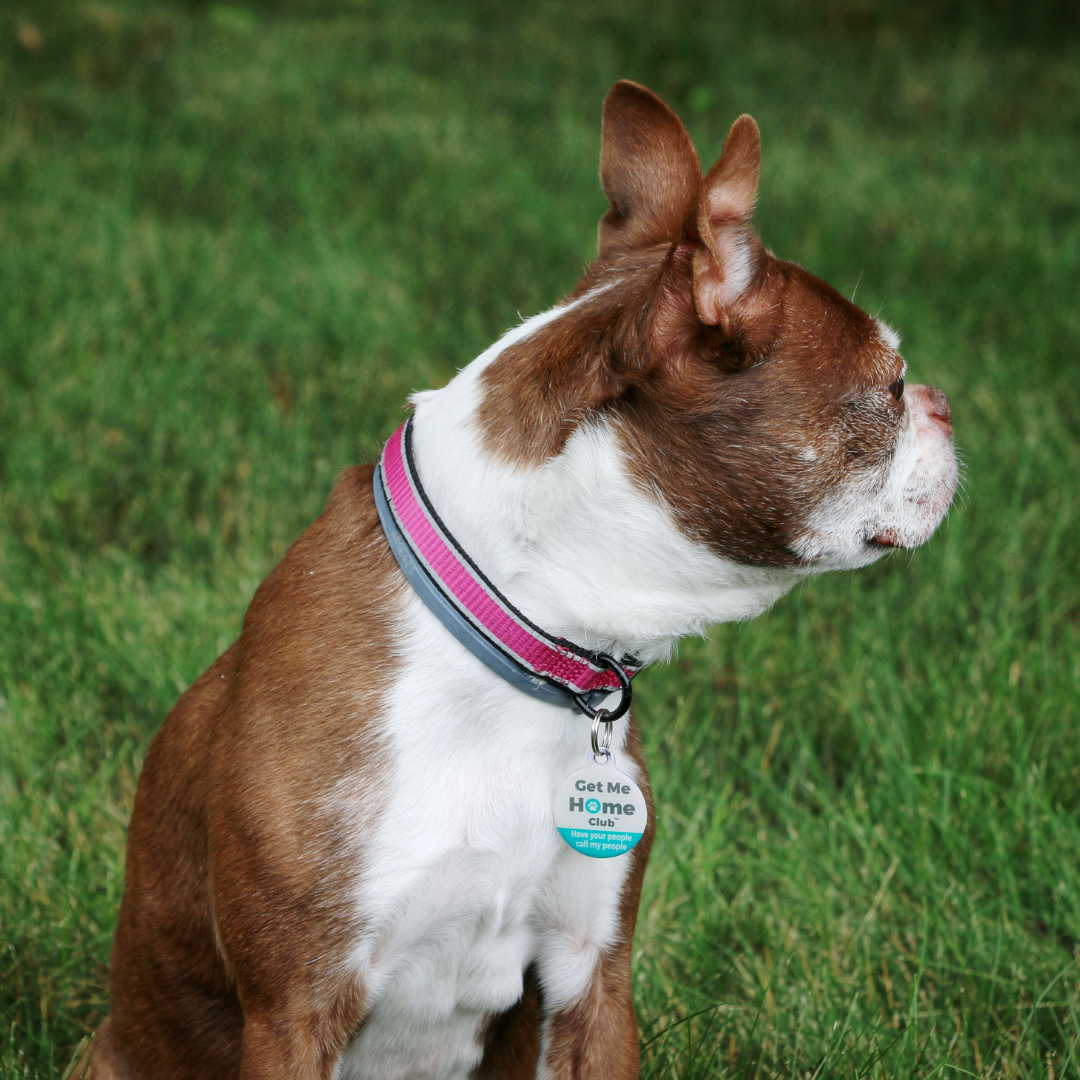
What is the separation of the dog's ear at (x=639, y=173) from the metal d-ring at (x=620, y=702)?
751mm

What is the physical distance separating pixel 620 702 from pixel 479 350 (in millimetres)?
3322

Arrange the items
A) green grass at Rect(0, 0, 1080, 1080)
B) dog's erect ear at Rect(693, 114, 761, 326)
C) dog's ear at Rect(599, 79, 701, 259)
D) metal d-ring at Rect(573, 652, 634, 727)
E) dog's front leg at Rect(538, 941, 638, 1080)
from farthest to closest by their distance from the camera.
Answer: green grass at Rect(0, 0, 1080, 1080)
dog's ear at Rect(599, 79, 701, 259)
dog's front leg at Rect(538, 941, 638, 1080)
metal d-ring at Rect(573, 652, 634, 727)
dog's erect ear at Rect(693, 114, 761, 326)

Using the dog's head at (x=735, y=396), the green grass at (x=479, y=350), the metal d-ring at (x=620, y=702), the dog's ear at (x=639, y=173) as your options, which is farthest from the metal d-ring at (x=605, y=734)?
the dog's ear at (x=639, y=173)

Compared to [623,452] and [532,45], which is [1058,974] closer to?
[623,452]

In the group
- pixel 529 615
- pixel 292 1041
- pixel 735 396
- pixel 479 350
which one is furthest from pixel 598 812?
pixel 479 350

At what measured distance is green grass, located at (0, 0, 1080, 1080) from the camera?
2672 millimetres

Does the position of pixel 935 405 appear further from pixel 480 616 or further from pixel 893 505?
pixel 480 616

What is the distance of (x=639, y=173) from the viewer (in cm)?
232

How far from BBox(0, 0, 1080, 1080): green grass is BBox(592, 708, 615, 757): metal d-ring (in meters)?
0.67

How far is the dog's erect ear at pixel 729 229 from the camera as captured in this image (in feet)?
6.00

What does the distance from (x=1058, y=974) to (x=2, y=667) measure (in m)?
2.51

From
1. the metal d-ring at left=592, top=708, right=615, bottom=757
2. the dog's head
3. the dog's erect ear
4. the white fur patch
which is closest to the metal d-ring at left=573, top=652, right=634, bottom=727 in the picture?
the metal d-ring at left=592, top=708, right=615, bottom=757

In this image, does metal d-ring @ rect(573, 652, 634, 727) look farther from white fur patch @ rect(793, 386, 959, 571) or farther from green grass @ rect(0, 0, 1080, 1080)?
green grass @ rect(0, 0, 1080, 1080)

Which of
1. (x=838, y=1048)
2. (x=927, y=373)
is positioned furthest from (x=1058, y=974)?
(x=927, y=373)
